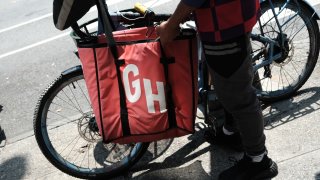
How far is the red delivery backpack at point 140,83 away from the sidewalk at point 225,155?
22.3 inches

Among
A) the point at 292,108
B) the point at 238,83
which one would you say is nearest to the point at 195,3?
the point at 238,83

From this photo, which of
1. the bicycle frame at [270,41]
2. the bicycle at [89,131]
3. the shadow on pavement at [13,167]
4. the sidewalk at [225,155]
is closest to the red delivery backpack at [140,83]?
the bicycle at [89,131]

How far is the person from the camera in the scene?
2.28 meters

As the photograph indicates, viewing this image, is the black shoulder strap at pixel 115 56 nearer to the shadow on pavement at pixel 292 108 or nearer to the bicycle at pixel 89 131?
the bicycle at pixel 89 131

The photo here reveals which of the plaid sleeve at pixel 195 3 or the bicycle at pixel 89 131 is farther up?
the plaid sleeve at pixel 195 3

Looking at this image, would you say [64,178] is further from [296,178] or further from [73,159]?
[296,178]

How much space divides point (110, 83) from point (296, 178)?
1441mm

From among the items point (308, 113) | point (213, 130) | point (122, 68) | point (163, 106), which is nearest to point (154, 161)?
point (213, 130)

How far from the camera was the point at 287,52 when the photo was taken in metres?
3.60

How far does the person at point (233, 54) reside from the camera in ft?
7.48

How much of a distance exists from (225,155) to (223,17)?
1367 millimetres

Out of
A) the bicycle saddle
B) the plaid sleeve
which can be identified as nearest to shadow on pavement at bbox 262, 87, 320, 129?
the plaid sleeve

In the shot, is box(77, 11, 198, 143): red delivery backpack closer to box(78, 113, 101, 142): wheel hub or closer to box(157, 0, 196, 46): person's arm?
box(157, 0, 196, 46): person's arm

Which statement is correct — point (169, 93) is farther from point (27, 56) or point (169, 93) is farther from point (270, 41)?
point (27, 56)
